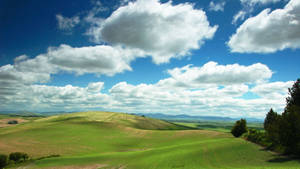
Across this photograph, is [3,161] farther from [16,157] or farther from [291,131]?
[291,131]

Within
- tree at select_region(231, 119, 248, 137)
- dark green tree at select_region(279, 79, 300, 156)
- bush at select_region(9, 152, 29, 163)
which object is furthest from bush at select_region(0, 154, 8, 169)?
tree at select_region(231, 119, 248, 137)

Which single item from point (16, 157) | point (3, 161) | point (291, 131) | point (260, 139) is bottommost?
point (16, 157)

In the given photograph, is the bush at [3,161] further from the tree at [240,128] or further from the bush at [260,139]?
the tree at [240,128]

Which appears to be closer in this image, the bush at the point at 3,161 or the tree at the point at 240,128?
the bush at the point at 3,161

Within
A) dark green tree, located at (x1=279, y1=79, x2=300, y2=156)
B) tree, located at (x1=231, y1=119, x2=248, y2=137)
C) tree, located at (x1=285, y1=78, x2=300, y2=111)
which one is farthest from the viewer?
tree, located at (x1=231, y1=119, x2=248, y2=137)

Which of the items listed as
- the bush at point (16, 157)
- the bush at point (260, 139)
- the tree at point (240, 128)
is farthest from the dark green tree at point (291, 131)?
the bush at point (16, 157)

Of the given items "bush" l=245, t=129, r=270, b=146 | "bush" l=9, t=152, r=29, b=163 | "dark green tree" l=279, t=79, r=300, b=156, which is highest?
"dark green tree" l=279, t=79, r=300, b=156

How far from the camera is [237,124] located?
83.9 metres

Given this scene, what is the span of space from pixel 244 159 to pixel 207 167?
9.50 metres

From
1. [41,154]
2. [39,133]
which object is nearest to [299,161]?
[41,154]

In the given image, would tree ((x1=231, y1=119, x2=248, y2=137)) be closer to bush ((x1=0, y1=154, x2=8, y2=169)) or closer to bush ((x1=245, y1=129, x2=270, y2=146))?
bush ((x1=245, y1=129, x2=270, y2=146))

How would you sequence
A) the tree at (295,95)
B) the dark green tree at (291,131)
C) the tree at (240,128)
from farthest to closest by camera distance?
the tree at (240,128) < the tree at (295,95) < the dark green tree at (291,131)

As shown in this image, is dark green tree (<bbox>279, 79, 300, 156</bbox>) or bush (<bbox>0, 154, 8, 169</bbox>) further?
bush (<bbox>0, 154, 8, 169</bbox>)

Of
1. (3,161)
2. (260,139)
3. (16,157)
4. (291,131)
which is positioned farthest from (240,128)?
(3,161)
